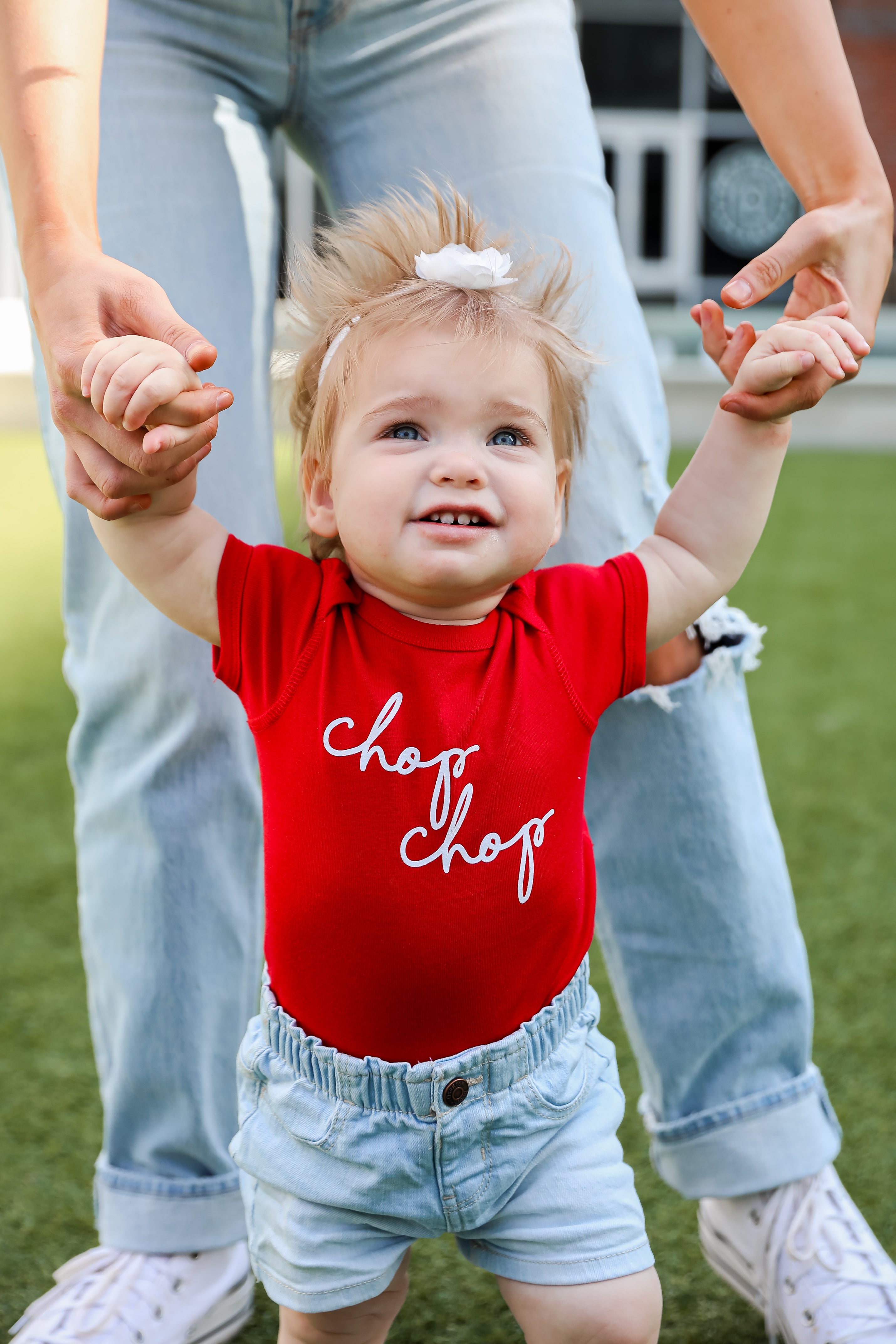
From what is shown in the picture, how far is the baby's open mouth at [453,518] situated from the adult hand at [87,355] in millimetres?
158

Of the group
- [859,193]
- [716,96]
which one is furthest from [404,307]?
[716,96]

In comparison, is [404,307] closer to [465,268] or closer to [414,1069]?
[465,268]

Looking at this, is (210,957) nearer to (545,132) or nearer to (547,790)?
(547,790)

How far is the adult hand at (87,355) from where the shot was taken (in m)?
0.85

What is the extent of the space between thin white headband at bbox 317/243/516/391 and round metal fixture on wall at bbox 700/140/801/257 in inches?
359

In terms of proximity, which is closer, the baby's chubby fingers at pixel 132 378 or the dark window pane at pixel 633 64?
the baby's chubby fingers at pixel 132 378

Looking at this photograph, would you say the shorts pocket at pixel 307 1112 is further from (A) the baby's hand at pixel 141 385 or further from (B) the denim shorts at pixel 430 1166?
(A) the baby's hand at pixel 141 385

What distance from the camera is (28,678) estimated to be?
121 inches

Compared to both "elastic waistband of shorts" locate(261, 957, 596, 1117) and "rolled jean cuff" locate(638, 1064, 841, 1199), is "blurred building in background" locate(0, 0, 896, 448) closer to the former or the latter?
"rolled jean cuff" locate(638, 1064, 841, 1199)

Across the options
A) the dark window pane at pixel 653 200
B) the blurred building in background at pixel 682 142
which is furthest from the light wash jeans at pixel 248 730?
the dark window pane at pixel 653 200

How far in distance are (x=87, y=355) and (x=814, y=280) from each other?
574 millimetres

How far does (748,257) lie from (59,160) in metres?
9.26

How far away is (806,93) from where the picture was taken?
3.56 ft

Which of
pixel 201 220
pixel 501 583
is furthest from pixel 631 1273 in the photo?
pixel 201 220
